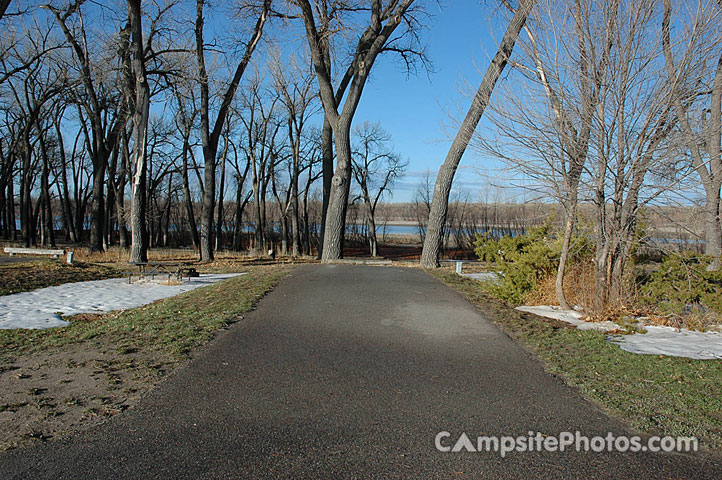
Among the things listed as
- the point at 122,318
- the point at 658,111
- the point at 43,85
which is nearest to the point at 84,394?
the point at 122,318

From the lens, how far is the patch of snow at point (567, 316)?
780cm

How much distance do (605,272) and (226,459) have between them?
7340mm

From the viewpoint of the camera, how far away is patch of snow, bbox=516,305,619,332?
25.6ft

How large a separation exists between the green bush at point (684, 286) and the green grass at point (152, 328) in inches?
269

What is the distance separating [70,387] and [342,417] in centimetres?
257

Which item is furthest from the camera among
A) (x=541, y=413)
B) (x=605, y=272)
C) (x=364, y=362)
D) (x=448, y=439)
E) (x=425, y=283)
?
(x=425, y=283)

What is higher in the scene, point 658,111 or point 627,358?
point 658,111

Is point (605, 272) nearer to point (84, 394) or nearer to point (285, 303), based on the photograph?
point (285, 303)

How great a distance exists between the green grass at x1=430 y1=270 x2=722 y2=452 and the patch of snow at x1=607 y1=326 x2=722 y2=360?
0.90ft

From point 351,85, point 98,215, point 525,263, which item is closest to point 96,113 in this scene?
point 98,215

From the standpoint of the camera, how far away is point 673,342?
6.95 metres

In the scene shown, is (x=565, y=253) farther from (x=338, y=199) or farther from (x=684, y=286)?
(x=338, y=199)

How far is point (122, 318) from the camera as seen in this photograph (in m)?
7.92

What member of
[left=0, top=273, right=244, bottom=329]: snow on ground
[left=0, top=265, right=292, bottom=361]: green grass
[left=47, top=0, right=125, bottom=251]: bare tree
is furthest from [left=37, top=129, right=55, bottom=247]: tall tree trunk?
[left=0, top=265, right=292, bottom=361]: green grass
